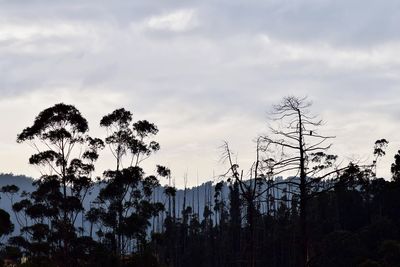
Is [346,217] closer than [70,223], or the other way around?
[70,223]

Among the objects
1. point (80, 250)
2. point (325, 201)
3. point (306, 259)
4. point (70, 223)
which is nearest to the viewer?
point (306, 259)

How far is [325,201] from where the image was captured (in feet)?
263

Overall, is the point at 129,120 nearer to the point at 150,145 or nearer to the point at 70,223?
the point at 150,145

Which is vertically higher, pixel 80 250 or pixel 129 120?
pixel 129 120

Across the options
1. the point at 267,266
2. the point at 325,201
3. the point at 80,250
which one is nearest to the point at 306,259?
the point at 80,250

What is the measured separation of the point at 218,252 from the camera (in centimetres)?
8438

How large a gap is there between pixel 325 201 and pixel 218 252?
16573 millimetres

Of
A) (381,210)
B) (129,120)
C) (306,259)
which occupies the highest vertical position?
(129,120)

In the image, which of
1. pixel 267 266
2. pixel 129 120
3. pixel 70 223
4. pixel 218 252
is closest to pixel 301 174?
pixel 129 120

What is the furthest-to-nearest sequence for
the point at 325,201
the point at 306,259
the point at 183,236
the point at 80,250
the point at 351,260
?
1. the point at 183,236
2. the point at 325,201
3. the point at 351,260
4. the point at 80,250
5. the point at 306,259

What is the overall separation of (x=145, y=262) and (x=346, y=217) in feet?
131

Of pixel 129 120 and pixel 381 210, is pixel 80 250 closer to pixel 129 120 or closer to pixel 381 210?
pixel 129 120

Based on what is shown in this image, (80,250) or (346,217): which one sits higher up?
(346,217)

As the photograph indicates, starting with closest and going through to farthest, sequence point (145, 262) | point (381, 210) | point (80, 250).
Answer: point (145, 262), point (80, 250), point (381, 210)
